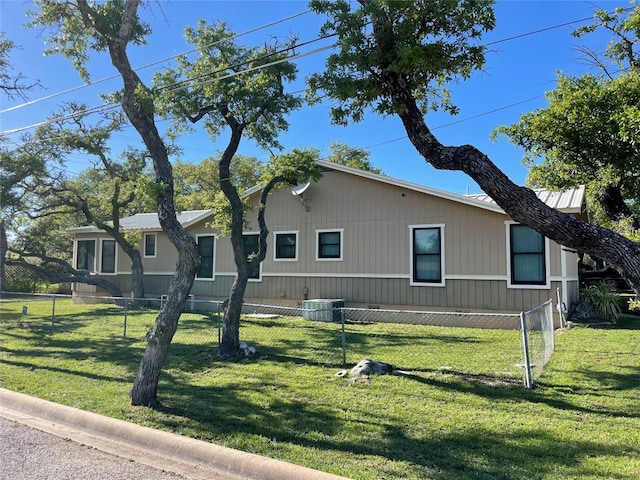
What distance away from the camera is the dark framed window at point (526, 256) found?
11.8 meters

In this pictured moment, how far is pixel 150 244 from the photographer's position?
19391 mm

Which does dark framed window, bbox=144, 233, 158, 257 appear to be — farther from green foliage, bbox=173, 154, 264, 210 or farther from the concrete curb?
green foliage, bbox=173, 154, 264, 210

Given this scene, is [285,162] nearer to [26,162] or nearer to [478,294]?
[478,294]

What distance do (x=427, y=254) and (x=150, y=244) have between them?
12009mm

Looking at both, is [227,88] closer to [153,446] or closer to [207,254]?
[153,446]

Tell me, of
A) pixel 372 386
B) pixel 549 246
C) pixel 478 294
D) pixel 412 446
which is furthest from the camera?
pixel 478 294

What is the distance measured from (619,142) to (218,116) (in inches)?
302

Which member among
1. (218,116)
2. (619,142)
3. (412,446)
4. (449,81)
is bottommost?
(412,446)

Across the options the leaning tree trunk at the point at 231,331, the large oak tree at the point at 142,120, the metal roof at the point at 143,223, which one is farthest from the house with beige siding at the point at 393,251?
the large oak tree at the point at 142,120

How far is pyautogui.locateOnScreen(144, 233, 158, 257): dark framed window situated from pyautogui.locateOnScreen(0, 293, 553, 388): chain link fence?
311 cm

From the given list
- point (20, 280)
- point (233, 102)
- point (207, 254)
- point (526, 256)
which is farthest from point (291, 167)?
point (20, 280)

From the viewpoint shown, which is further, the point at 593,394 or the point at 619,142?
the point at 619,142

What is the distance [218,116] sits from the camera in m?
10.2

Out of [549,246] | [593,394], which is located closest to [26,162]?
[549,246]
